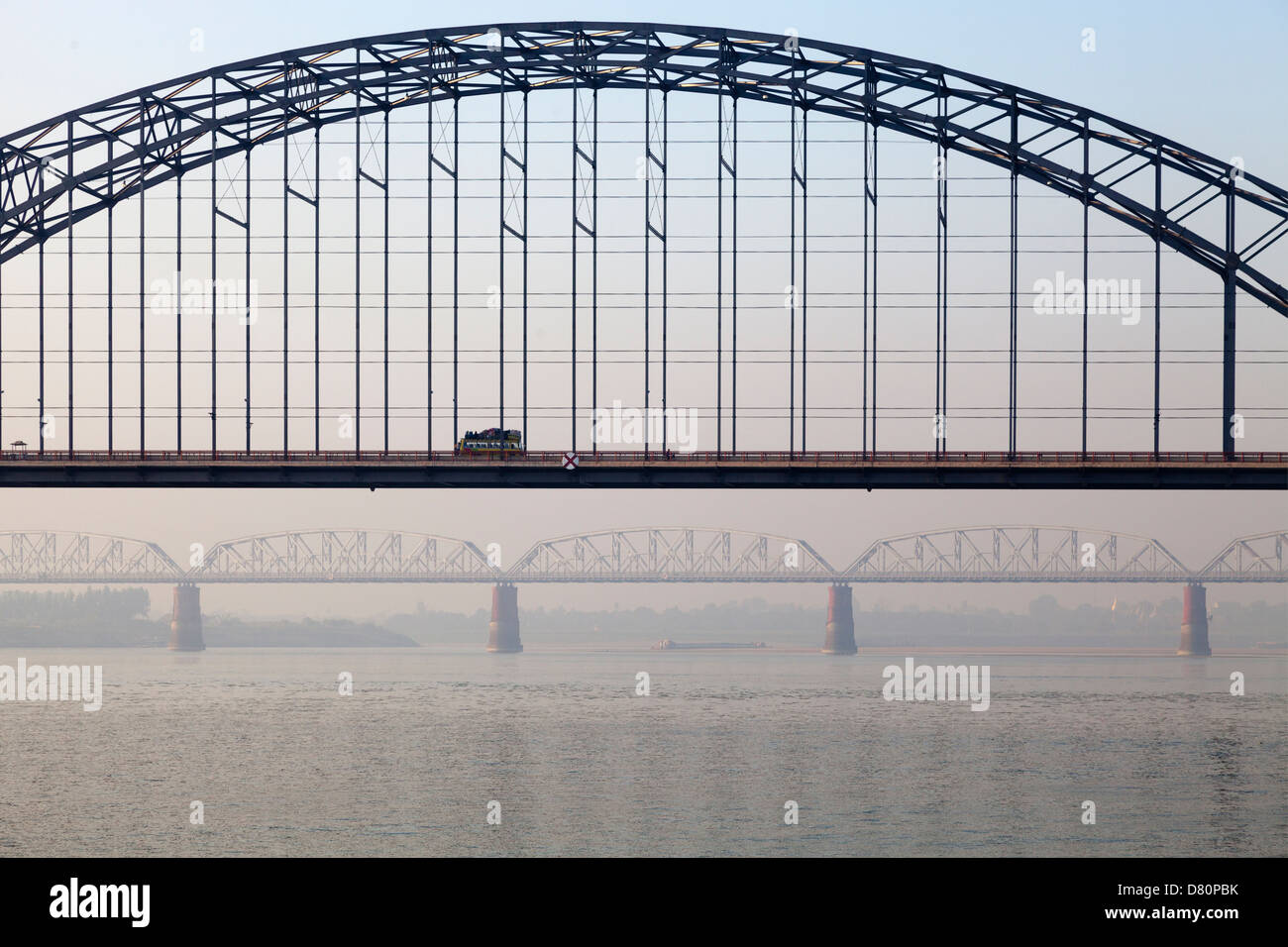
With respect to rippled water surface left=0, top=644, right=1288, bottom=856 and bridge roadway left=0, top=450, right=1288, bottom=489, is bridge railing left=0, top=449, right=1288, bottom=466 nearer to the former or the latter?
bridge roadway left=0, top=450, right=1288, bottom=489

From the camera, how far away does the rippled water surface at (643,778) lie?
177 feet

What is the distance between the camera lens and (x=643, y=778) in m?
69.8

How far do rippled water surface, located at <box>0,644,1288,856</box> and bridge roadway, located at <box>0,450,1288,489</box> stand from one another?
13204 millimetres

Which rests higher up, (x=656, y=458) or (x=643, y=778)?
(x=656, y=458)

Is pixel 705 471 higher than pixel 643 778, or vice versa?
pixel 705 471

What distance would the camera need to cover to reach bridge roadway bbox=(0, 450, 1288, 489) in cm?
7200

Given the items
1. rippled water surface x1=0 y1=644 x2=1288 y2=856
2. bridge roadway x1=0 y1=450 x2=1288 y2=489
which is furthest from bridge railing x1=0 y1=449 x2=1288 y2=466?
rippled water surface x1=0 y1=644 x2=1288 y2=856

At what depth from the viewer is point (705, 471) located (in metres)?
72.2

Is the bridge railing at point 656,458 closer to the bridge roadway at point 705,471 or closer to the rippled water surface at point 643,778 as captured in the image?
the bridge roadway at point 705,471

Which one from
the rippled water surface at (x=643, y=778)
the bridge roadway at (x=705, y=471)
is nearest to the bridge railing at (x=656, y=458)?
the bridge roadway at (x=705, y=471)

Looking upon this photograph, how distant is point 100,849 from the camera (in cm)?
5219

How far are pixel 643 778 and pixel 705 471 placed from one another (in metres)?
14.0
